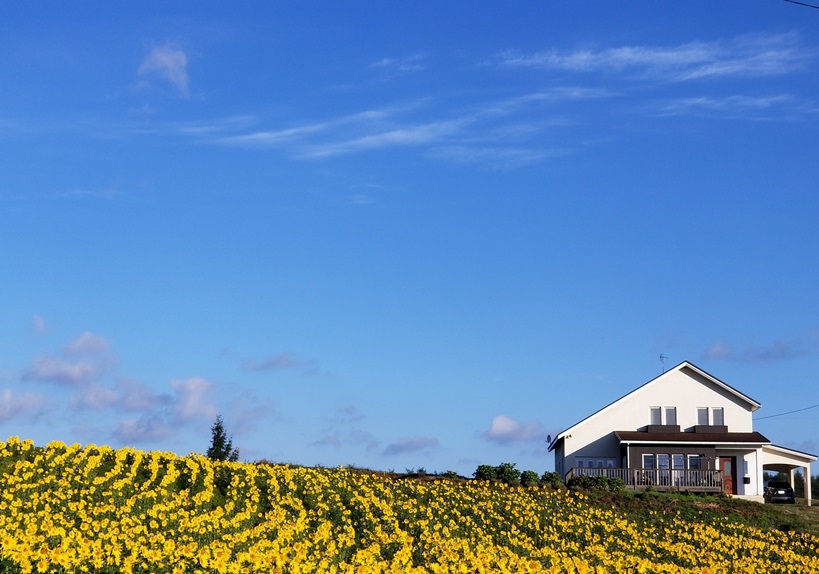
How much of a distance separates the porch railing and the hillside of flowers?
1325 cm

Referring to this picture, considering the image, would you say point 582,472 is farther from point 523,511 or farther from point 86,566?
point 86,566

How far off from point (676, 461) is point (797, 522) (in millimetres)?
14052

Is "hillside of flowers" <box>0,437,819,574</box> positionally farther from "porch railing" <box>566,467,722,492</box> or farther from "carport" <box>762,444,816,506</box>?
"carport" <box>762,444,816,506</box>

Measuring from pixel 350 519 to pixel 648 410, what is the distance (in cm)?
3400

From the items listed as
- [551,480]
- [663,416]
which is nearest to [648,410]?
[663,416]

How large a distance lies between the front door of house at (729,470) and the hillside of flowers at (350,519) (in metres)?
18.4

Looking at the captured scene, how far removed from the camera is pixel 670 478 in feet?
180

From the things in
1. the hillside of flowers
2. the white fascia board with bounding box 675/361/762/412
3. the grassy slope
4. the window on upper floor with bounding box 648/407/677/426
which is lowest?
the hillside of flowers

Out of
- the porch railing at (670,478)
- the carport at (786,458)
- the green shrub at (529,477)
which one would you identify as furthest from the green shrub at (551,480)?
the carport at (786,458)

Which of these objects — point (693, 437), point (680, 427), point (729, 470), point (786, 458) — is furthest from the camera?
point (786, 458)

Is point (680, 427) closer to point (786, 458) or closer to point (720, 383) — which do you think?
point (720, 383)

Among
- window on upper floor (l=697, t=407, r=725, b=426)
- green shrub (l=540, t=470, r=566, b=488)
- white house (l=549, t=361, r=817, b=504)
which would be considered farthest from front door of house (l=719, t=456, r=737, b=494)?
green shrub (l=540, t=470, r=566, b=488)

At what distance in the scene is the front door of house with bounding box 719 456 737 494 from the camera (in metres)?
58.1

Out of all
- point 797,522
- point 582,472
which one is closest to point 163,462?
point 797,522
